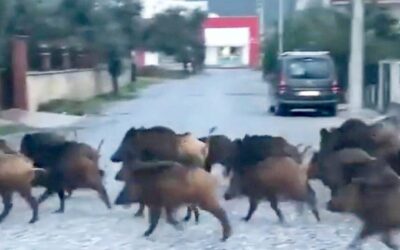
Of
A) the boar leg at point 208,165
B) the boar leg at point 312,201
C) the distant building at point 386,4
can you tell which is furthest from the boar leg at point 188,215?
the distant building at point 386,4

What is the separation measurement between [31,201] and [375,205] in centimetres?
451

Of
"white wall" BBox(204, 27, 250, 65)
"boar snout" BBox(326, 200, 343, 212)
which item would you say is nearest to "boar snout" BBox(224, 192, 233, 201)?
"boar snout" BBox(326, 200, 343, 212)

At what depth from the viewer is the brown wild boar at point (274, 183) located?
14172 mm

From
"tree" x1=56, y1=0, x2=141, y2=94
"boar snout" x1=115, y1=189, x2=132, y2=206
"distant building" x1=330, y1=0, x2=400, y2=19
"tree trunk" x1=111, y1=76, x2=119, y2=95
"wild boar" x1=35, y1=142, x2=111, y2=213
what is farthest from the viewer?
"tree trunk" x1=111, y1=76, x2=119, y2=95

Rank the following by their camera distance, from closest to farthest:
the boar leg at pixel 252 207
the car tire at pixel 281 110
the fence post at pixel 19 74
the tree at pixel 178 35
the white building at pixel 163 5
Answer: the boar leg at pixel 252 207 < the car tire at pixel 281 110 < the fence post at pixel 19 74 < the tree at pixel 178 35 < the white building at pixel 163 5

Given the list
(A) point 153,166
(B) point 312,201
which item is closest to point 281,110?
(B) point 312,201

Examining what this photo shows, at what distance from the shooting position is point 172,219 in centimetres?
1366

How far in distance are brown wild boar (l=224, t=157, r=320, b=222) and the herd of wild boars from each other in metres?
0.01

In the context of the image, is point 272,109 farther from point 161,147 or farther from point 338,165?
point 338,165

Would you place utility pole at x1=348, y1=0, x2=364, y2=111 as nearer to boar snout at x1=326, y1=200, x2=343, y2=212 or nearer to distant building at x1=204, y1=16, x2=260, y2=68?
boar snout at x1=326, y1=200, x2=343, y2=212

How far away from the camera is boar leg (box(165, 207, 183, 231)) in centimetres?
1328

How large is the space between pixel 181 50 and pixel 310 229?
73959mm

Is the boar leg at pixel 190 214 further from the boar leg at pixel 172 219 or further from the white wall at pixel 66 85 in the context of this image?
the white wall at pixel 66 85

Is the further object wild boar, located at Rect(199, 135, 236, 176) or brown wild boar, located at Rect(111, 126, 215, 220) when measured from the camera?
wild boar, located at Rect(199, 135, 236, 176)
